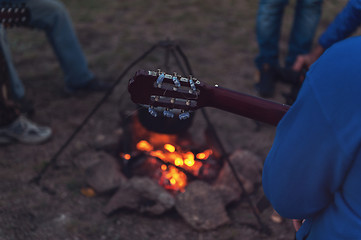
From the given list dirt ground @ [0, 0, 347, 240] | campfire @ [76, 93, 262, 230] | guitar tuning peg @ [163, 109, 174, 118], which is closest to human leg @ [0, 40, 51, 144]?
dirt ground @ [0, 0, 347, 240]

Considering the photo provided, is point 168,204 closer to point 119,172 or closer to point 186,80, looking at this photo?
point 119,172

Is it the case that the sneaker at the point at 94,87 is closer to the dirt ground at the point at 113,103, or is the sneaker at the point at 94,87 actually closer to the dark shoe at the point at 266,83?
the dirt ground at the point at 113,103

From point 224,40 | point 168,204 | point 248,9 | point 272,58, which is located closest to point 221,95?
point 168,204

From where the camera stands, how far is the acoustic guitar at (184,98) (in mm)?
1532

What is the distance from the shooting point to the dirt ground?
8.59 ft

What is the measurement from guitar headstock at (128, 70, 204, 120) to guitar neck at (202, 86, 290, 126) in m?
0.09

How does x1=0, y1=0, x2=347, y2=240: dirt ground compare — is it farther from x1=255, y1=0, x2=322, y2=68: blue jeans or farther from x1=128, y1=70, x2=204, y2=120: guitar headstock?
x1=128, y1=70, x2=204, y2=120: guitar headstock

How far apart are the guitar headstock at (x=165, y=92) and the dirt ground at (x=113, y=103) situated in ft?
4.55

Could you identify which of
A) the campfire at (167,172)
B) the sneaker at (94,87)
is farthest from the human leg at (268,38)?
the sneaker at (94,87)

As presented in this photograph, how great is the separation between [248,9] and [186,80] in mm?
5958

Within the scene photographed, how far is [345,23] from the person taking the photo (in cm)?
256

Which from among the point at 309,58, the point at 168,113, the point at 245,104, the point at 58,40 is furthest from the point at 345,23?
the point at 58,40

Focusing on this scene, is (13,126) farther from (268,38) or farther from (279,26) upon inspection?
(279,26)

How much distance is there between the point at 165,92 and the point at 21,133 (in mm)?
2483
